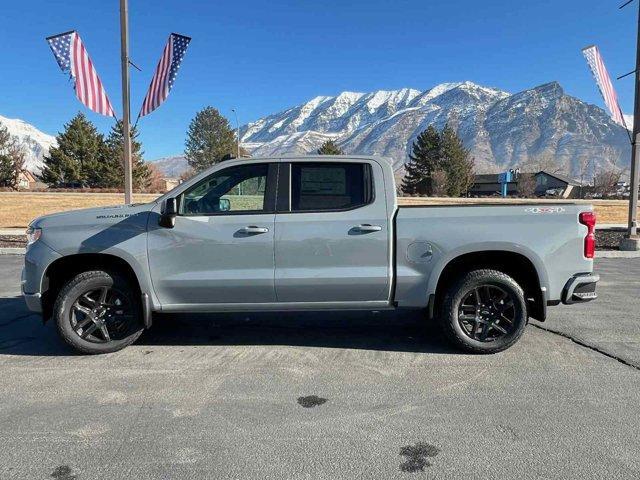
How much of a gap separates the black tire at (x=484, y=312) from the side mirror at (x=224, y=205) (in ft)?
7.38

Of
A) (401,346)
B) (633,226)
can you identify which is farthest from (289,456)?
(633,226)

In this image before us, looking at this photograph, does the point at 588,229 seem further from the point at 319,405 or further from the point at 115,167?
the point at 115,167

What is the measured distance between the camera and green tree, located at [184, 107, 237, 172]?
9050 centimetres

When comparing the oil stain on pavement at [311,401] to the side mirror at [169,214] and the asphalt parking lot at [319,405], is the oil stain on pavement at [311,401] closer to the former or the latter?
the asphalt parking lot at [319,405]

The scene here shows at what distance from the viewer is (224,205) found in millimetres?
4672

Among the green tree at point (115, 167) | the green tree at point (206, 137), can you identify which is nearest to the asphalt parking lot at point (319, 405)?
the green tree at point (115, 167)

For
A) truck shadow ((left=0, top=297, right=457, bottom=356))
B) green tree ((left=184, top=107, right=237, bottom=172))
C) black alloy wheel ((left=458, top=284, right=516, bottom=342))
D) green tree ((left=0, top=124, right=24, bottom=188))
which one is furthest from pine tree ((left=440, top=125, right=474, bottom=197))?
black alloy wheel ((left=458, top=284, right=516, bottom=342))

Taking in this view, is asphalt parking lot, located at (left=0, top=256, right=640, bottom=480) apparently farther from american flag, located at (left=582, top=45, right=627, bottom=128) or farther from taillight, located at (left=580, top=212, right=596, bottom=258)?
american flag, located at (left=582, top=45, right=627, bottom=128)

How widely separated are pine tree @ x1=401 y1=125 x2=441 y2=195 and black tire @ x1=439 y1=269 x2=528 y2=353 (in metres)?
64.6

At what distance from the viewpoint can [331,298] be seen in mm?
4621

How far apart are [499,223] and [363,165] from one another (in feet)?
4.54

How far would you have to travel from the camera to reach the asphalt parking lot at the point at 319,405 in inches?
112

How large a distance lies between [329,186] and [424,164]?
66588mm

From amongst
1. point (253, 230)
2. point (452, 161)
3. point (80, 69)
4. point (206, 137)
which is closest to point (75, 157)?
point (206, 137)
